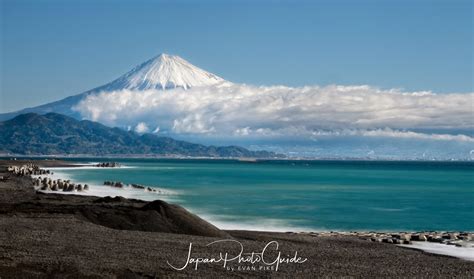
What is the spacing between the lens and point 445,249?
2706 cm

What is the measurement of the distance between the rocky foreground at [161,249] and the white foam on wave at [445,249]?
946 millimetres

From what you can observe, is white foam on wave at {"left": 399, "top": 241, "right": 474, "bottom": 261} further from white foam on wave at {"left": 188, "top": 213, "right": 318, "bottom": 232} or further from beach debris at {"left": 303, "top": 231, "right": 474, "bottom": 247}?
white foam on wave at {"left": 188, "top": 213, "right": 318, "bottom": 232}

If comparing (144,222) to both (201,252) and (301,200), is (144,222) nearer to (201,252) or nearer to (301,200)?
(201,252)

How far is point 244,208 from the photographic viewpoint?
50.3 m

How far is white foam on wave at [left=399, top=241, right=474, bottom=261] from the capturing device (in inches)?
989

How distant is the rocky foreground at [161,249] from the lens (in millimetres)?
18234

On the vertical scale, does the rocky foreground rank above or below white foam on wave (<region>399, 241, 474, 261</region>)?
above

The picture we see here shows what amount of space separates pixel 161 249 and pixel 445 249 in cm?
1212

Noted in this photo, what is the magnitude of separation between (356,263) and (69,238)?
9467mm

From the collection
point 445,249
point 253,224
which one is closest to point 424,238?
point 445,249

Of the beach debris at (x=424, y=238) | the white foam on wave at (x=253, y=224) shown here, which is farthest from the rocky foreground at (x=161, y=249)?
the white foam on wave at (x=253, y=224)

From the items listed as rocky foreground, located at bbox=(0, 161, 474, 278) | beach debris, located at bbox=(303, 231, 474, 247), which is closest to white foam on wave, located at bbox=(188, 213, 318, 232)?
rocky foreground, located at bbox=(0, 161, 474, 278)

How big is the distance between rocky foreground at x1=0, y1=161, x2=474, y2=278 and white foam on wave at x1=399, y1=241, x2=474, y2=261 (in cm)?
95

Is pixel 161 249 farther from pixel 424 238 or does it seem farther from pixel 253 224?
pixel 253 224
